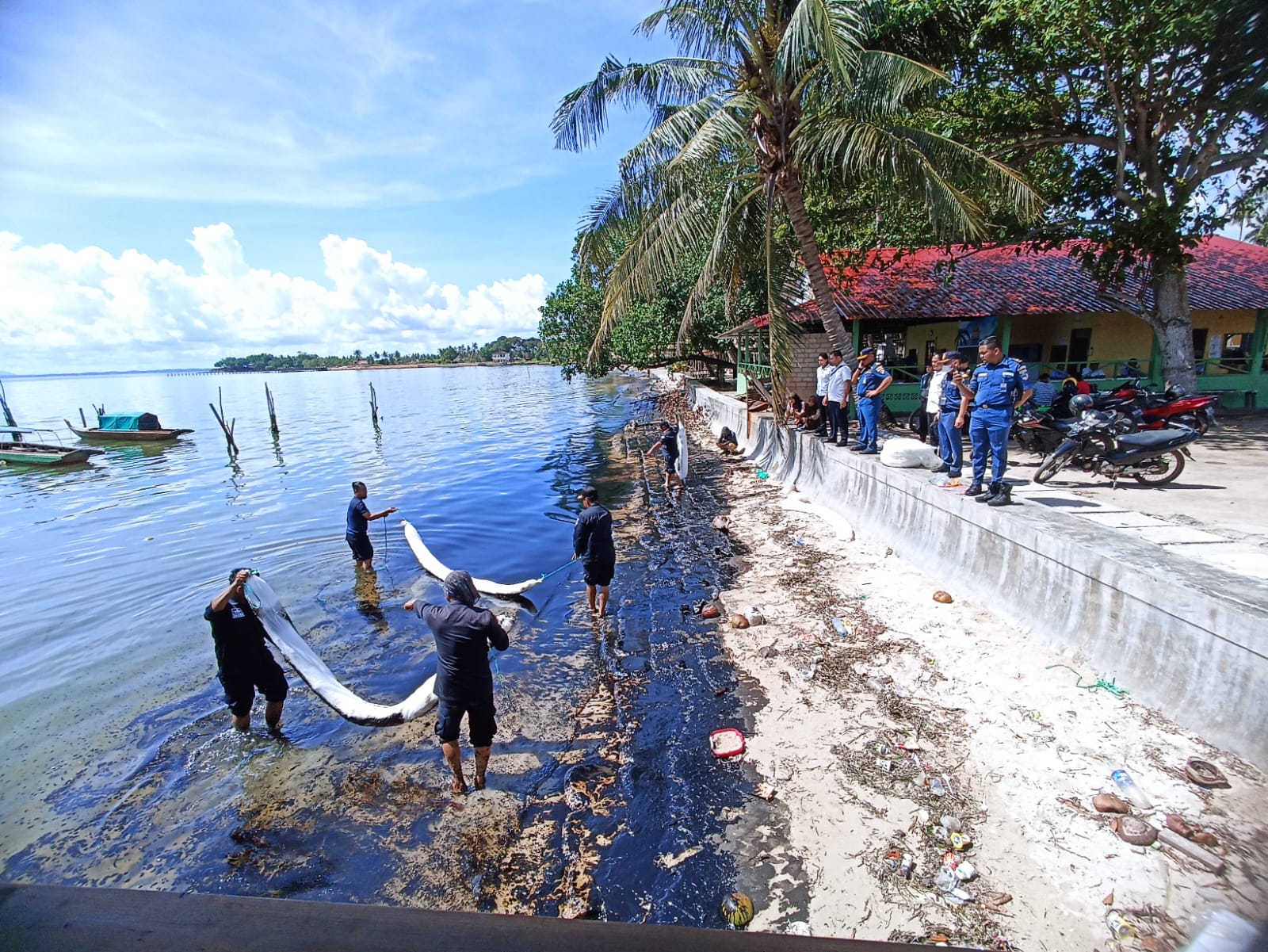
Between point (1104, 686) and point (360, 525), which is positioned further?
point (360, 525)

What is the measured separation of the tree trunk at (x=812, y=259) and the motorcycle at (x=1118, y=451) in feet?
14.7

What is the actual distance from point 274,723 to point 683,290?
23069 millimetres

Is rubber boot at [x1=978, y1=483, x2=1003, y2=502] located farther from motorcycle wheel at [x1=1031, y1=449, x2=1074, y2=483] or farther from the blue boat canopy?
the blue boat canopy

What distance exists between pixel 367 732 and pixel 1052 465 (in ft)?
31.2

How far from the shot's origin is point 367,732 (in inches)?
249

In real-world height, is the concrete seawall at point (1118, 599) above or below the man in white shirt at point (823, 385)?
below

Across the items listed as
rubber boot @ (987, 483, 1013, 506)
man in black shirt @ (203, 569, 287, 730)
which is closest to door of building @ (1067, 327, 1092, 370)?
rubber boot @ (987, 483, 1013, 506)

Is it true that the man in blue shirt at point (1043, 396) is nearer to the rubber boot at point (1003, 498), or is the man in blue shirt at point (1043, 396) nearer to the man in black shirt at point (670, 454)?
the rubber boot at point (1003, 498)

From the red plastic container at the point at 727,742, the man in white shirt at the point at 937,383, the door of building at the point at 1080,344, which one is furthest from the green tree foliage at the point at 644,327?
the red plastic container at the point at 727,742

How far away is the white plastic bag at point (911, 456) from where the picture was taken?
935 cm

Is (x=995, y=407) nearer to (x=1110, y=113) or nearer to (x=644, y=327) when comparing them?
(x=1110, y=113)

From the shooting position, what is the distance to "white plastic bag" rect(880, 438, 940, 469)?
30.7 feet

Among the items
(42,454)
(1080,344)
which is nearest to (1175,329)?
(1080,344)

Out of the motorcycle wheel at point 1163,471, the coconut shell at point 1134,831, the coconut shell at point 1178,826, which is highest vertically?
the motorcycle wheel at point 1163,471
